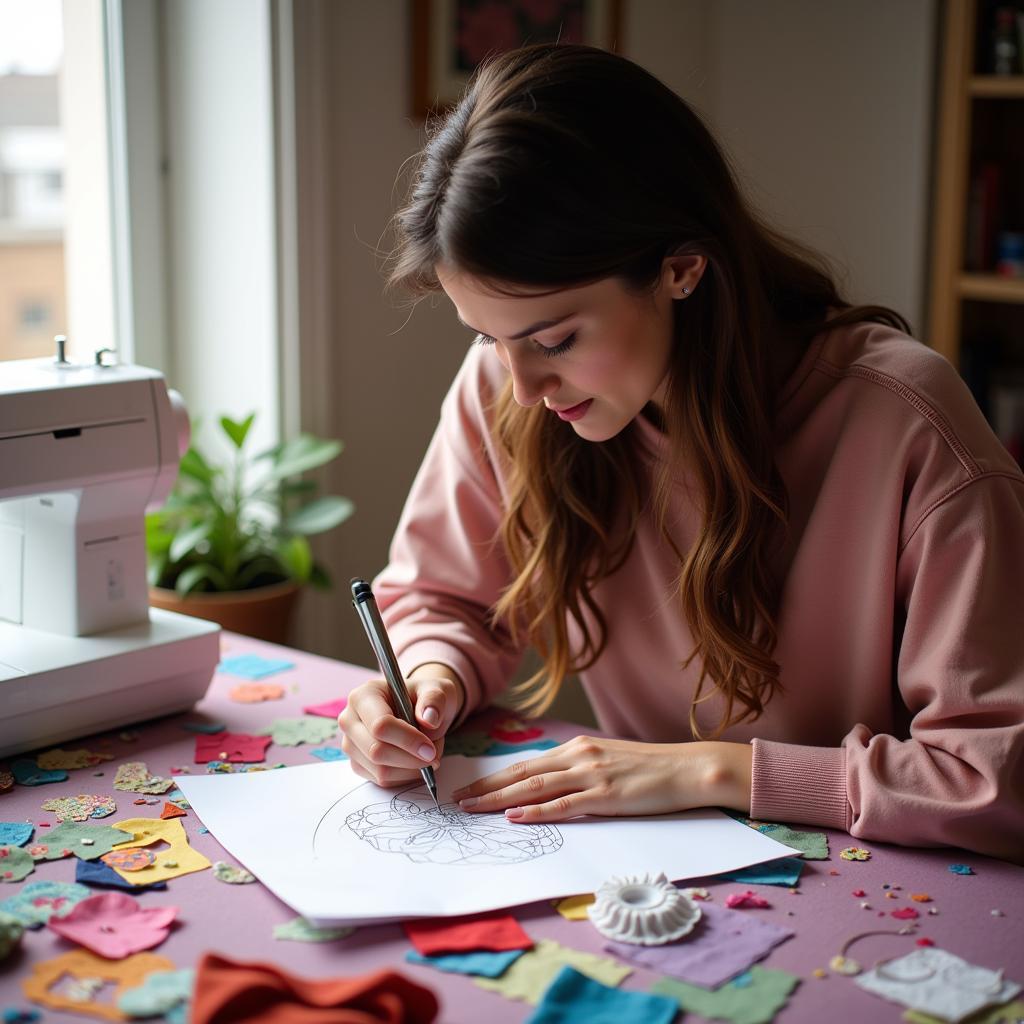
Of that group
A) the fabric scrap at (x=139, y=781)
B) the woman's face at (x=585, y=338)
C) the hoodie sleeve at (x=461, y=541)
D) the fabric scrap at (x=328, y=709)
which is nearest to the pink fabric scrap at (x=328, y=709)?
the fabric scrap at (x=328, y=709)

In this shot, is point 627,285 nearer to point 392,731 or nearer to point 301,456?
point 392,731

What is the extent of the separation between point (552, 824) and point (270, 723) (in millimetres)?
385

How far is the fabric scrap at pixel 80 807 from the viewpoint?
1.13 m

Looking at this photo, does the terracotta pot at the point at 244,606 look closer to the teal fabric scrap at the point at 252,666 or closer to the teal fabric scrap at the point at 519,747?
the teal fabric scrap at the point at 252,666

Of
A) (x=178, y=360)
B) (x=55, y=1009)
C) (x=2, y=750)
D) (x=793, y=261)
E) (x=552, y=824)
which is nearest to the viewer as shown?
(x=55, y=1009)

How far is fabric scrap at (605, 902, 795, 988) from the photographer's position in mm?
898

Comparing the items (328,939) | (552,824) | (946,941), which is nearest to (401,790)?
(552,824)

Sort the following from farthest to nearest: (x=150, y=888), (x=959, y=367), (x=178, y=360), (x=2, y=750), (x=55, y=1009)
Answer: (x=959, y=367) → (x=178, y=360) → (x=2, y=750) → (x=150, y=888) → (x=55, y=1009)

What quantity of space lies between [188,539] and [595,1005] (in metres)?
1.47

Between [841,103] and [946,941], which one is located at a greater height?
[841,103]

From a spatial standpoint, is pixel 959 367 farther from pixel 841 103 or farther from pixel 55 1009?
pixel 55 1009

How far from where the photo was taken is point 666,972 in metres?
0.90

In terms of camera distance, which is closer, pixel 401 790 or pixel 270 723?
A: pixel 401 790

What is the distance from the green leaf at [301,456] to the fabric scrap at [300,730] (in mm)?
891
